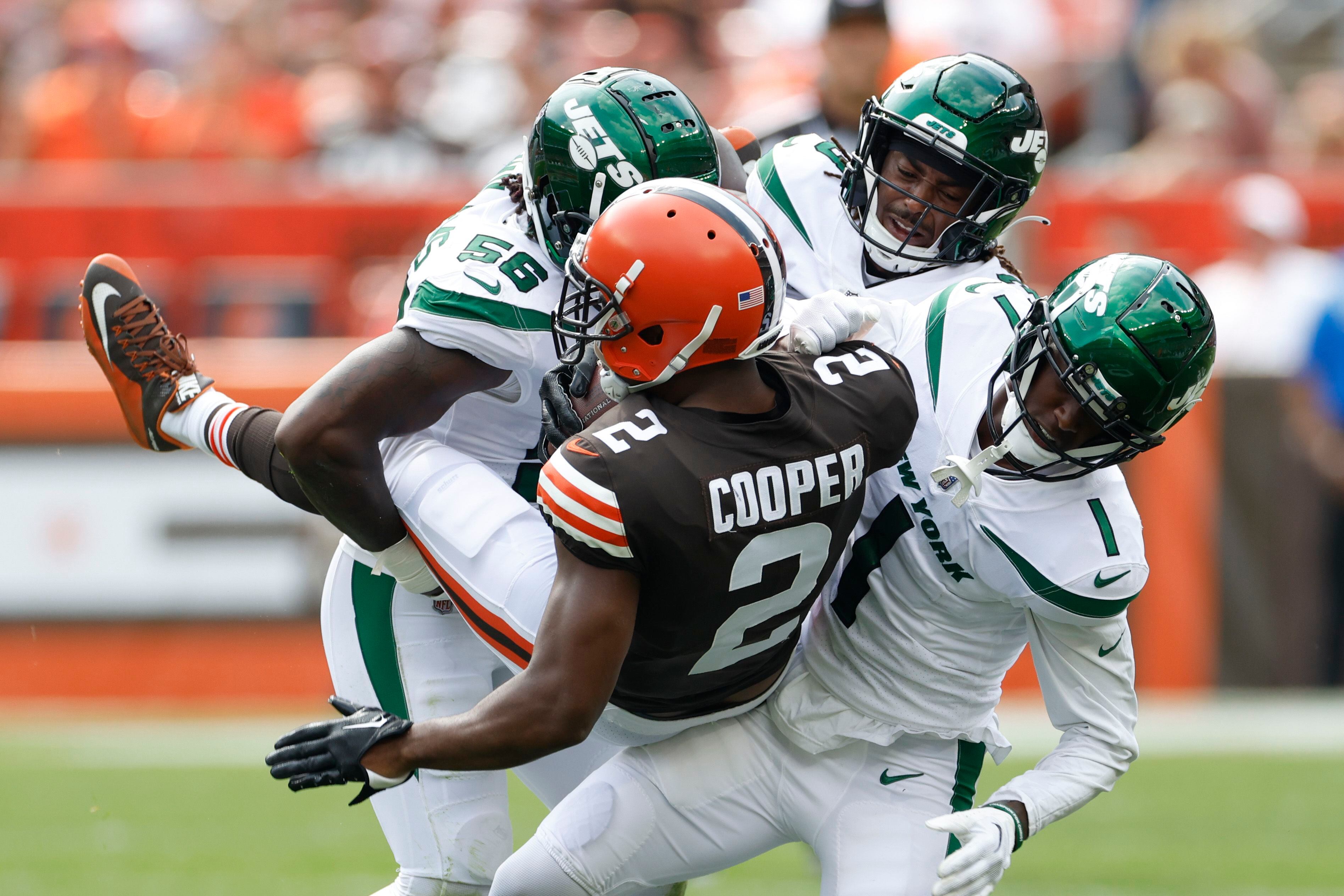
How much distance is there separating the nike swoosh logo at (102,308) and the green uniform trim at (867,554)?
1799 millimetres

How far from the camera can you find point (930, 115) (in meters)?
3.31

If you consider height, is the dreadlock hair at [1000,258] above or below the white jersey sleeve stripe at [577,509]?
above

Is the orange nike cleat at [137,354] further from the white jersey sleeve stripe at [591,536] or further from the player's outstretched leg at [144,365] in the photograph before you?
the white jersey sleeve stripe at [591,536]

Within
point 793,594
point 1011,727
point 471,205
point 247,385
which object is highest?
point 471,205

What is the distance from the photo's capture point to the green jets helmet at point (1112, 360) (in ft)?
9.31

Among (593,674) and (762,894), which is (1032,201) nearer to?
(762,894)

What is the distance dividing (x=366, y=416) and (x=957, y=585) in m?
1.10

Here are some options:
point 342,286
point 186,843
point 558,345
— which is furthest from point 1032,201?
point 558,345

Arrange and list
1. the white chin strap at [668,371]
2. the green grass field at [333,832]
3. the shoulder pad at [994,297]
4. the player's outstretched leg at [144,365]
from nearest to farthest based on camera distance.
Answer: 1. the white chin strap at [668,371]
2. the shoulder pad at [994,297]
3. the player's outstretched leg at [144,365]
4. the green grass field at [333,832]

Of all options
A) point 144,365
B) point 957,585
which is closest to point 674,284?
point 957,585

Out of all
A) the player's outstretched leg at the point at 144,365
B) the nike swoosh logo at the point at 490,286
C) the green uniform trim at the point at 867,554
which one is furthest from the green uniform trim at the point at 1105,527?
the player's outstretched leg at the point at 144,365

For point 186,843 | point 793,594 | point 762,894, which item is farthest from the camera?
point 186,843

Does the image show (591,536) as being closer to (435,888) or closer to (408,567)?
(408,567)

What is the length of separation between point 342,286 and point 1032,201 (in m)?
3.37
